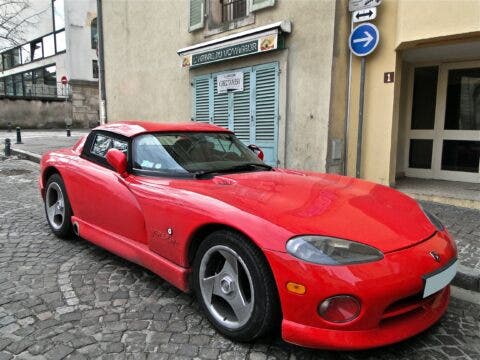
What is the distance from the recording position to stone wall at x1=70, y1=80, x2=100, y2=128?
26312 millimetres

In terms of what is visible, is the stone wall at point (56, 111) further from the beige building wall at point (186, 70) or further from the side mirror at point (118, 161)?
the side mirror at point (118, 161)

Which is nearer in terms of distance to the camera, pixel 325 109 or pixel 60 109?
pixel 325 109

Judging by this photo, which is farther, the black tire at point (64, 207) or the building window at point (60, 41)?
the building window at point (60, 41)

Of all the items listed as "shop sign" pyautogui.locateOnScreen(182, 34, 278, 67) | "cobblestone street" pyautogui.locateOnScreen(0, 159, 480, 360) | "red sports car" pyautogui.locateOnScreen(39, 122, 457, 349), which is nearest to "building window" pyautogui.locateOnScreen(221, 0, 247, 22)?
"shop sign" pyautogui.locateOnScreen(182, 34, 278, 67)

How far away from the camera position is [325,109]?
24.4 ft

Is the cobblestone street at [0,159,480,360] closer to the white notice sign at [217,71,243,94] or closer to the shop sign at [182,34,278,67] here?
the shop sign at [182,34,278,67]

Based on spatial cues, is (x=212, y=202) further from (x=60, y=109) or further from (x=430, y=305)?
(x=60, y=109)

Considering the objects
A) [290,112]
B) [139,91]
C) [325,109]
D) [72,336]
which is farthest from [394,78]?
[139,91]

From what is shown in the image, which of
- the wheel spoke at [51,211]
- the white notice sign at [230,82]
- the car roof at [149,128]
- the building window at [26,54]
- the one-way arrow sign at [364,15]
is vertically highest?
the building window at [26,54]

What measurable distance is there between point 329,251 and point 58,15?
3052 cm

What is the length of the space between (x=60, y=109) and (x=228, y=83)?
1986 centimetres

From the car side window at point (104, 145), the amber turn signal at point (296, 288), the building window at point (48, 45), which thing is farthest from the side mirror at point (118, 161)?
the building window at point (48, 45)

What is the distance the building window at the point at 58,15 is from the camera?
27.5 meters

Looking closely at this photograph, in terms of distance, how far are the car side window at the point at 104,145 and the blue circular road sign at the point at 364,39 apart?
4616 millimetres
